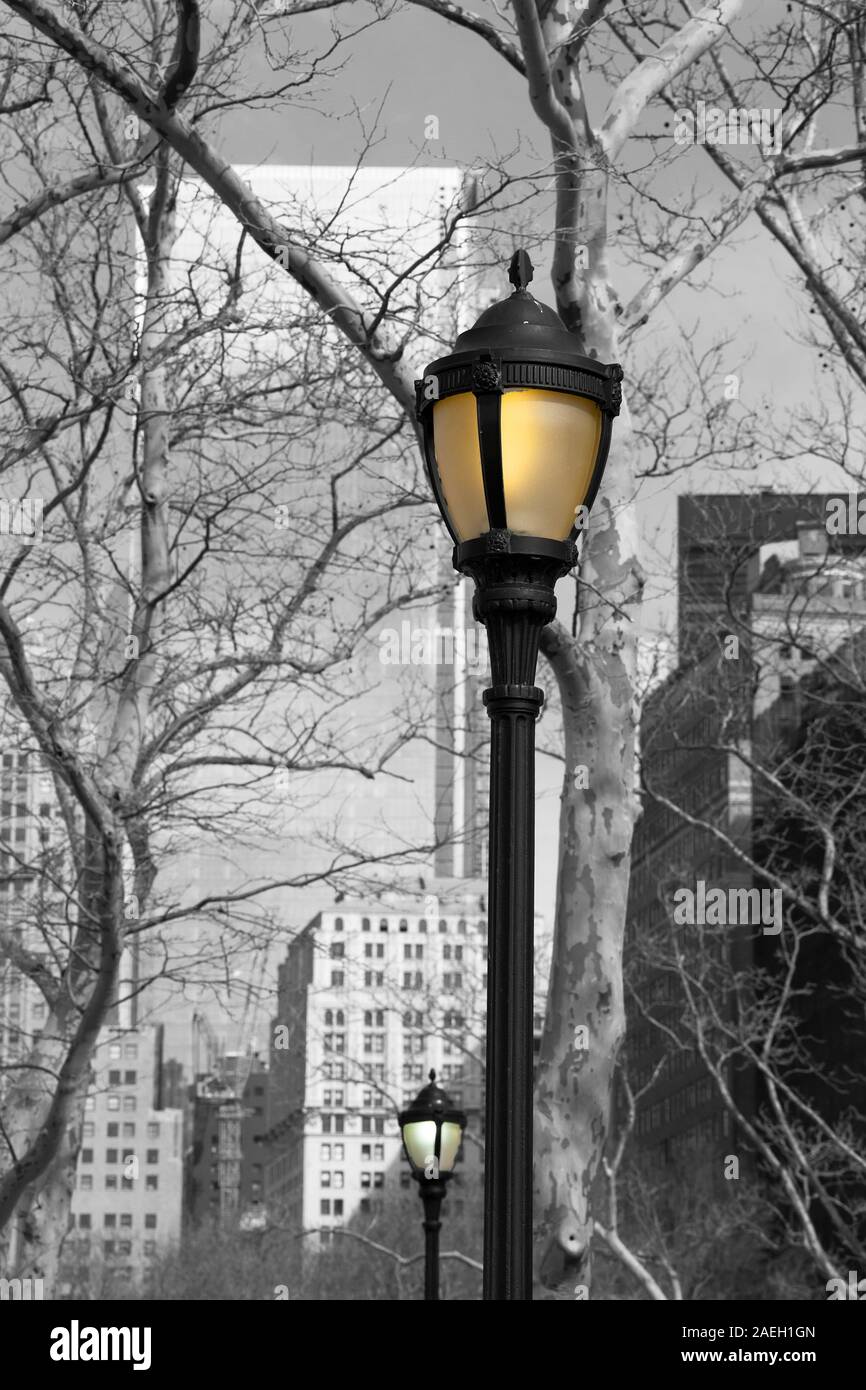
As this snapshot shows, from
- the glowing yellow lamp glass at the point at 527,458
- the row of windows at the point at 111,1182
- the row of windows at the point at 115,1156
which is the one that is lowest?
the glowing yellow lamp glass at the point at 527,458

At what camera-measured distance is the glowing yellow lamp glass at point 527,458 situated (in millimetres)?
4445

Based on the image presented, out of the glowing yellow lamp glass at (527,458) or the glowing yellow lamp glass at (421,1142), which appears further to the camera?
→ the glowing yellow lamp glass at (421,1142)

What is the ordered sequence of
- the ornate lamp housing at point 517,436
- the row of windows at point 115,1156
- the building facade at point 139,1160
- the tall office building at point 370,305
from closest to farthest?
the ornate lamp housing at point 517,436
the tall office building at point 370,305
the building facade at point 139,1160
the row of windows at point 115,1156

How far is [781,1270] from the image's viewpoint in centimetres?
4744

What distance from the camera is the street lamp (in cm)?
1312

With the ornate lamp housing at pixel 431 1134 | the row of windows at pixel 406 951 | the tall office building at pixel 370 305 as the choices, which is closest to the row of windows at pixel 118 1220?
the row of windows at pixel 406 951

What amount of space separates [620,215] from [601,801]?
6243mm

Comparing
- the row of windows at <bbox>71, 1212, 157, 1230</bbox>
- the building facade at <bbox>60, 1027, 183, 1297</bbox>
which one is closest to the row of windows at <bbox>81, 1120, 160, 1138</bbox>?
the building facade at <bbox>60, 1027, 183, 1297</bbox>

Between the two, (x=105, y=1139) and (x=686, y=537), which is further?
(x=105, y=1139)

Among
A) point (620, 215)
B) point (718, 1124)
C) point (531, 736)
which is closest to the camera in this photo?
point (531, 736)

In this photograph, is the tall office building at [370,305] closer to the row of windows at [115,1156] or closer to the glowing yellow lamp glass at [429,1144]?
the glowing yellow lamp glass at [429,1144]

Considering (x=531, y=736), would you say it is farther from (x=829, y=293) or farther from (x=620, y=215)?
(x=829, y=293)

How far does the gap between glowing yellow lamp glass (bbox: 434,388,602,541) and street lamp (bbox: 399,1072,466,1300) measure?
366 inches
